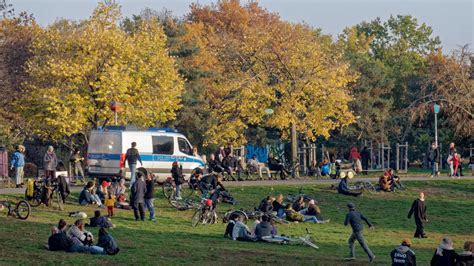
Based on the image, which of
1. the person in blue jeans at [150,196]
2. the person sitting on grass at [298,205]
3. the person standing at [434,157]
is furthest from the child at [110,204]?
the person standing at [434,157]

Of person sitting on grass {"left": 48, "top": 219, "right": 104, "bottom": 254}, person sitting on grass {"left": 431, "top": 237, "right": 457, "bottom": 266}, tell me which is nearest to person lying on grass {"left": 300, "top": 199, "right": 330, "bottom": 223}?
person sitting on grass {"left": 48, "top": 219, "right": 104, "bottom": 254}

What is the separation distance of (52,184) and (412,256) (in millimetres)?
18124

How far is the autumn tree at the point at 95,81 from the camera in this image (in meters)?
55.6

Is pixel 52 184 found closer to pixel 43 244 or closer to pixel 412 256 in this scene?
pixel 43 244

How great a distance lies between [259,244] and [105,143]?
45.4 ft

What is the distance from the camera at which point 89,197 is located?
4138 centimetres

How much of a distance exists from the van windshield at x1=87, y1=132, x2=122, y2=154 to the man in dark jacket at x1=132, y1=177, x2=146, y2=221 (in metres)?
7.80

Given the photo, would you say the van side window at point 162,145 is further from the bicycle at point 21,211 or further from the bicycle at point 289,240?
the bicycle at point 289,240

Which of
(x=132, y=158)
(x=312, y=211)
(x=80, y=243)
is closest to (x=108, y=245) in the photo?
(x=80, y=243)

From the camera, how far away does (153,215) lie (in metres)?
38.6

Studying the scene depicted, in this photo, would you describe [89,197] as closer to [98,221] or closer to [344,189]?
→ [98,221]

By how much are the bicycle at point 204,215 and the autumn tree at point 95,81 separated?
18.0 metres

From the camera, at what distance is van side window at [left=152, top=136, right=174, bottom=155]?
47219 mm

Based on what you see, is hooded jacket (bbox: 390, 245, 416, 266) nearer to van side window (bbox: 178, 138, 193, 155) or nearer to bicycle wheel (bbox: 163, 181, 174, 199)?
bicycle wheel (bbox: 163, 181, 174, 199)
